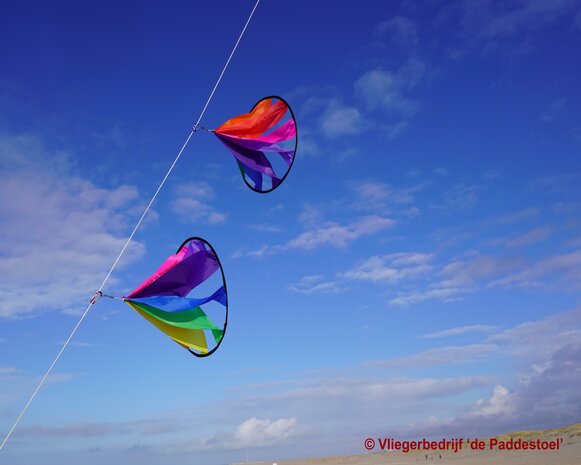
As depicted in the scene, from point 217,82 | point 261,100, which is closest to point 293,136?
point 261,100

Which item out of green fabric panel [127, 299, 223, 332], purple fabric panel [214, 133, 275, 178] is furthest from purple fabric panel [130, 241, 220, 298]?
purple fabric panel [214, 133, 275, 178]

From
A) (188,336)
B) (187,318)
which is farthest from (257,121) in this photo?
(188,336)

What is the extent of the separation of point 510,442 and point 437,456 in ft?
11.4

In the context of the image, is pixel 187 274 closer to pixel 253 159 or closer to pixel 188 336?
pixel 188 336

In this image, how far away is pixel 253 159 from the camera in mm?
9734

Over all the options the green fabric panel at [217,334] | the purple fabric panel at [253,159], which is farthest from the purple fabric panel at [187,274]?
the purple fabric panel at [253,159]

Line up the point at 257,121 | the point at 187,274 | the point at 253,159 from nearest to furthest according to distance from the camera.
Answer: the point at 187,274 → the point at 257,121 → the point at 253,159

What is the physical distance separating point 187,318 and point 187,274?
748 mm

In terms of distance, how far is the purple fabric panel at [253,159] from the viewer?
9664 mm

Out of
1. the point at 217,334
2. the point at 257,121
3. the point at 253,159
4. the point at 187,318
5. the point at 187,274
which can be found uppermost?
the point at 257,121

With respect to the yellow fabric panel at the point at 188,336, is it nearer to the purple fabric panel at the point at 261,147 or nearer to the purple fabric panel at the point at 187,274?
the purple fabric panel at the point at 187,274

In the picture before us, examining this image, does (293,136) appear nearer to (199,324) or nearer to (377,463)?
(199,324)

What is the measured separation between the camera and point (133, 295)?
8484 millimetres

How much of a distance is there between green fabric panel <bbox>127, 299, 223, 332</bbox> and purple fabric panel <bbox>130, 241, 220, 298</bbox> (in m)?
0.30
